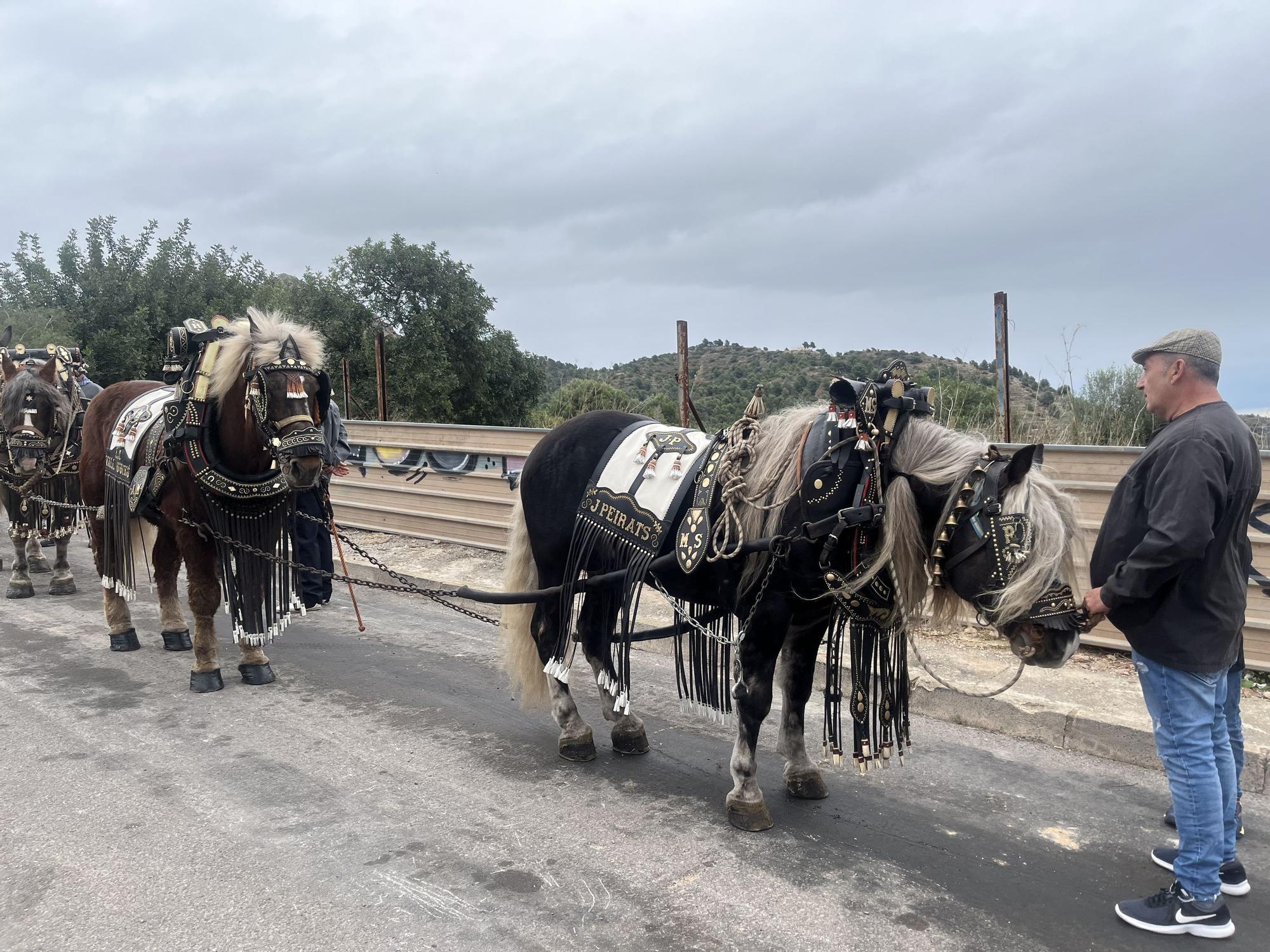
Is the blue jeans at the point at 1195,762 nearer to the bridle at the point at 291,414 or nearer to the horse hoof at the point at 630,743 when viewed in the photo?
the horse hoof at the point at 630,743

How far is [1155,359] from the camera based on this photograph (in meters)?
2.71

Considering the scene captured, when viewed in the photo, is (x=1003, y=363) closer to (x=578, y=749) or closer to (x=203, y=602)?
(x=578, y=749)

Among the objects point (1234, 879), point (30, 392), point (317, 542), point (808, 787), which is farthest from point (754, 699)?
point (30, 392)

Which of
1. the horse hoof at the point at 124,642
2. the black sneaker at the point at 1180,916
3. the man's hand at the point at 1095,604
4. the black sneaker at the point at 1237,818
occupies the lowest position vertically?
the black sneaker at the point at 1237,818

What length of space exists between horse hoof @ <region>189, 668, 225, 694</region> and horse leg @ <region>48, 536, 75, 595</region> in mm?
3575

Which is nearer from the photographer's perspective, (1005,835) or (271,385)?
(1005,835)

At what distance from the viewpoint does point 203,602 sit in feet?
16.4

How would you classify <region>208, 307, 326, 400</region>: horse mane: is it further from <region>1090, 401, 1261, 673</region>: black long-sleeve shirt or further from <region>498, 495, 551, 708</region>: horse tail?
<region>1090, 401, 1261, 673</region>: black long-sleeve shirt

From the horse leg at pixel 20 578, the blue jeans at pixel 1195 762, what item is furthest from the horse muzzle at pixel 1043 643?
the horse leg at pixel 20 578

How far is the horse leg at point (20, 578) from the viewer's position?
295 inches

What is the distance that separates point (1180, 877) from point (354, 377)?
1954 centimetres

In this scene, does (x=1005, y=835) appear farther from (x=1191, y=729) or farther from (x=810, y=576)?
(x=810, y=576)

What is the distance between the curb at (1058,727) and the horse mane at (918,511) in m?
1.07

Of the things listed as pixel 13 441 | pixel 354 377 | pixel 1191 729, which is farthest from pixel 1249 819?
pixel 354 377
